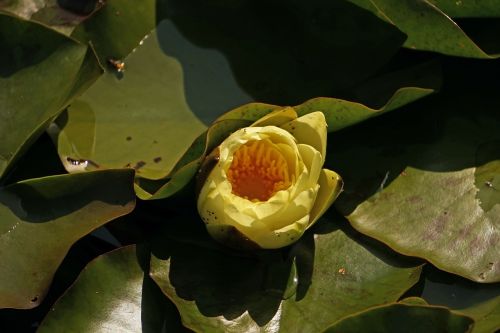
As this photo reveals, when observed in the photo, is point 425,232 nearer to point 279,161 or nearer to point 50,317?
point 279,161

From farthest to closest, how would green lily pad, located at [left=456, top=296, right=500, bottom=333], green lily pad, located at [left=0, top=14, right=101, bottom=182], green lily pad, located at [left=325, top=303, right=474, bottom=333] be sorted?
1. green lily pad, located at [left=0, top=14, right=101, bottom=182]
2. green lily pad, located at [left=456, top=296, right=500, bottom=333]
3. green lily pad, located at [left=325, top=303, right=474, bottom=333]

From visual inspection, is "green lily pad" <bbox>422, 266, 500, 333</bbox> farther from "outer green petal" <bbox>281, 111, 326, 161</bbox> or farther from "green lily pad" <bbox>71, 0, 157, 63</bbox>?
"green lily pad" <bbox>71, 0, 157, 63</bbox>

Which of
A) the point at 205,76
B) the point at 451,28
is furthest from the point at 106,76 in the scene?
the point at 451,28

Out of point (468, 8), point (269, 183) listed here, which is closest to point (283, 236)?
point (269, 183)

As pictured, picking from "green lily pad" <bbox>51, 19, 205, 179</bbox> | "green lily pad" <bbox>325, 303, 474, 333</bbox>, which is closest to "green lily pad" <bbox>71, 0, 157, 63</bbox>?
"green lily pad" <bbox>51, 19, 205, 179</bbox>

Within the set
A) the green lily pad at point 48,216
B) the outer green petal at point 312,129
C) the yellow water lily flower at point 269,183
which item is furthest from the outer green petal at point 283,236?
the green lily pad at point 48,216

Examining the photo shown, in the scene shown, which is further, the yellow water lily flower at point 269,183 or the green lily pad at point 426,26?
the green lily pad at point 426,26

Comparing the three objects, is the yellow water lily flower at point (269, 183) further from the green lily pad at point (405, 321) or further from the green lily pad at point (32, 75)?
the green lily pad at point (32, 75)

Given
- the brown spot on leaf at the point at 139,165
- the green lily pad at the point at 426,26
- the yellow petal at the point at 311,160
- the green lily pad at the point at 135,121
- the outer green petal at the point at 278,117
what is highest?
the green lily pad at the point at 426,26
